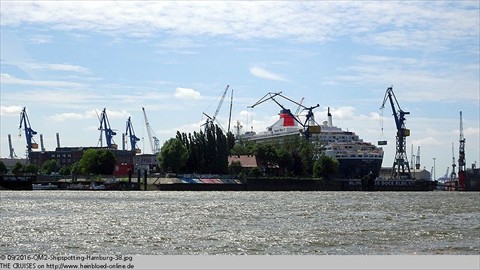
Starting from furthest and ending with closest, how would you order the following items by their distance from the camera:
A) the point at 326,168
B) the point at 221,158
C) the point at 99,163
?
the point at 99,163
the point at 326,168
the point at 221,158

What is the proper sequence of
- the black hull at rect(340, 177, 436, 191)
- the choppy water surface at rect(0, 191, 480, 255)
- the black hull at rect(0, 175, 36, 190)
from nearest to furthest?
the choppy water surface at rect(0, 191, 480, 255)
the black hull at rect(0, 175, 36, 190)
the black hull at rect(340, 177, 436, 191)

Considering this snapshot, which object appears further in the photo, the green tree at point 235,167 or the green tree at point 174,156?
the green tree at point 235,167

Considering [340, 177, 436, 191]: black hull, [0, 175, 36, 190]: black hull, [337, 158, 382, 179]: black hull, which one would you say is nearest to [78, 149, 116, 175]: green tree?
[0, 175, 36, 190]: black hull

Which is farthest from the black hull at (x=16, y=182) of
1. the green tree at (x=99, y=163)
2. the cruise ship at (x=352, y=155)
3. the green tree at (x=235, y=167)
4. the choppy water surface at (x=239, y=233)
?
the choppy water surface at (x=239, y=233)

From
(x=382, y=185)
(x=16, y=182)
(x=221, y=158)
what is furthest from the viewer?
(x=382, y=185)

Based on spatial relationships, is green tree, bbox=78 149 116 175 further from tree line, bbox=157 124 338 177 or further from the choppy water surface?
the choppy water surface

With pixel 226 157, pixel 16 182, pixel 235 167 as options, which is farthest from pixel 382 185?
pixel 16 182

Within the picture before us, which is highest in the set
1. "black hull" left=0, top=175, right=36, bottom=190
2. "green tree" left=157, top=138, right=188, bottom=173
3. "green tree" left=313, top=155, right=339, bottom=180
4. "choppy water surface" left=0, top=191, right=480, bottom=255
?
"green tree" left=157, top=138, right=188, bottom=173

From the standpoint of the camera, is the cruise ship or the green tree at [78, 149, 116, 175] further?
the cruise ship

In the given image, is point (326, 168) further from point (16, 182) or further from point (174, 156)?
point (16, 182)

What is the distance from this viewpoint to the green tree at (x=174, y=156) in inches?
5359

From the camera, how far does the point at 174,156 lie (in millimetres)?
136250

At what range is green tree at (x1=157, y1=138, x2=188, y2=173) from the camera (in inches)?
5359

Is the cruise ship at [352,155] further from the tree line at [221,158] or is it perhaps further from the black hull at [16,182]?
the black hull at [16,182]
